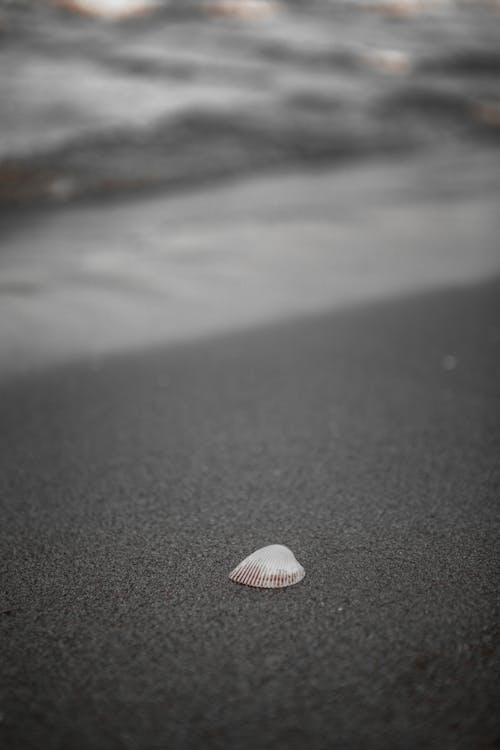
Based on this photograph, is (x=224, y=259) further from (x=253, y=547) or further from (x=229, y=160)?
(x=229, y=160)

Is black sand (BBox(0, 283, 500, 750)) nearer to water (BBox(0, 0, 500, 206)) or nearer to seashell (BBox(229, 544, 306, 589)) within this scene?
seashell (BBox(229, 544, 306, 589))

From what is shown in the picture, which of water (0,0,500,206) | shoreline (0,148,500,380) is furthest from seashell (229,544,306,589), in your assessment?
water (0,0,500,206)

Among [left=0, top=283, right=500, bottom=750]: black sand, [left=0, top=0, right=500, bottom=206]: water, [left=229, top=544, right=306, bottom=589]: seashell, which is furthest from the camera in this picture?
[left=0, top=0, right=500, bottom=206]: water

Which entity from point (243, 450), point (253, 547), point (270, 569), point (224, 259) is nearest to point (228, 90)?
point (224, 259)

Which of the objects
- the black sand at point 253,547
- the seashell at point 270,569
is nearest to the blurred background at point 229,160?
the black sand at point 253,547

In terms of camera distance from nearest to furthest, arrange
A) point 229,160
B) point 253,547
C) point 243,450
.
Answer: point 253,547, point 243,450, point 229,160

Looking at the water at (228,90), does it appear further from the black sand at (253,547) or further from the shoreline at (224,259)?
the black sand at (253,547)
